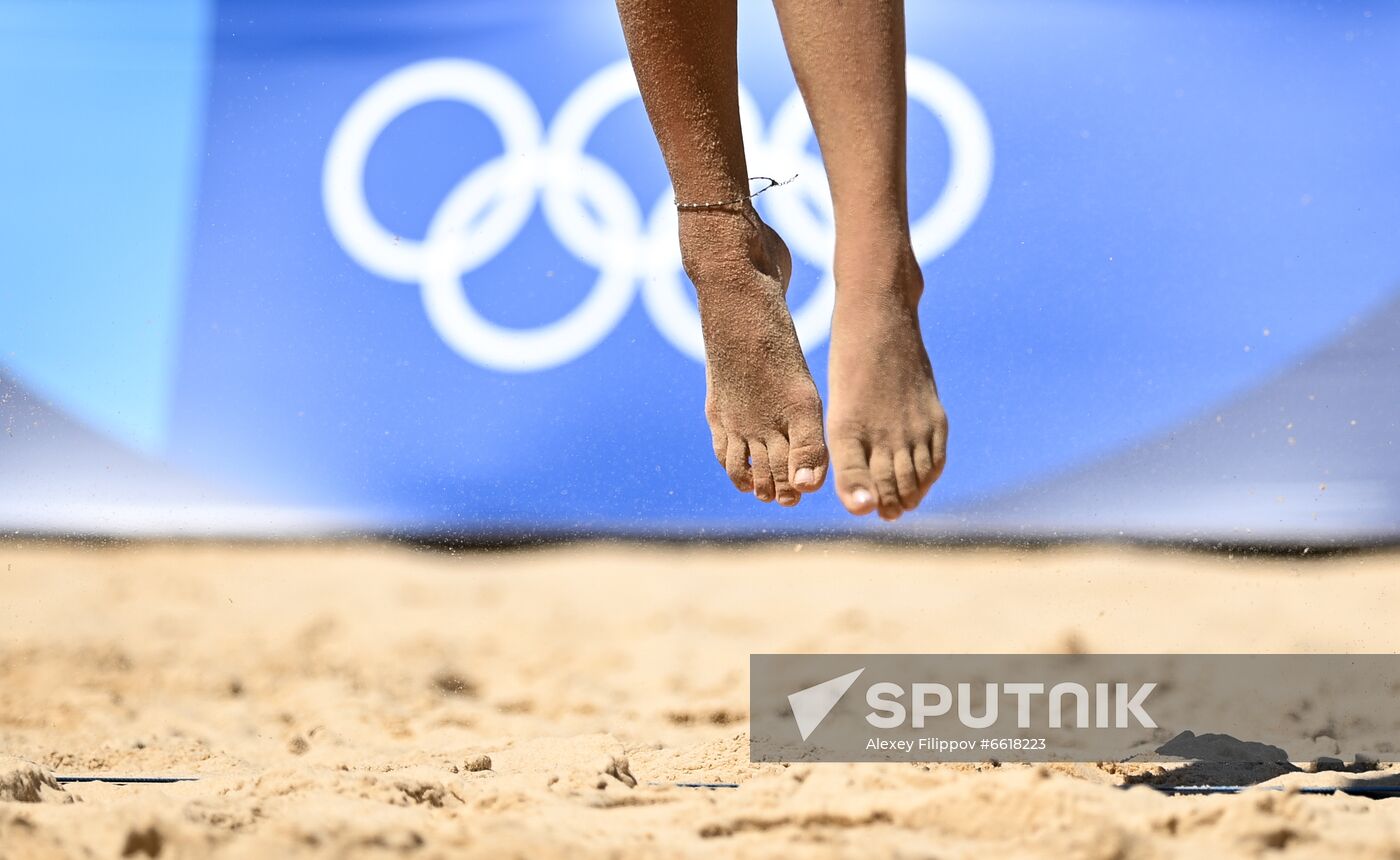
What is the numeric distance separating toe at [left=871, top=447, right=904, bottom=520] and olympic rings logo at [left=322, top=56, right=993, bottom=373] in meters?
1.15

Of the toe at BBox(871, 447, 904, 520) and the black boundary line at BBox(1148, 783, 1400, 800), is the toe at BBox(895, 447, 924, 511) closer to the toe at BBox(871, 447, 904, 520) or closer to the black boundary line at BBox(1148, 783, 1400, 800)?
the toe at BBox(871, 447, 904, 520)

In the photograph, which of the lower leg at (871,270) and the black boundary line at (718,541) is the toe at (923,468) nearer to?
the lower leg at (871,270)

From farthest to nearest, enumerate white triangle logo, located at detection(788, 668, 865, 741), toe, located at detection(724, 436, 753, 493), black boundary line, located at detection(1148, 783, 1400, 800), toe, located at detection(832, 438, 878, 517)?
white triangle logo, located at detection(788, 668, 865, 741) < toe, located at detection(724, 436, 753, 493) < toe, located at detection(832, 438, 878, 517) < black boundary line, located at detection(1148, 783, 1400, 800)

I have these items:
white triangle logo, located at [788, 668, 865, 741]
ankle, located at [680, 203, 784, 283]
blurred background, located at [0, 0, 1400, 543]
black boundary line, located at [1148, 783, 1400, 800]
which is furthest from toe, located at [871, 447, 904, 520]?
blurred background, located at [0, 0, 1400, 543]

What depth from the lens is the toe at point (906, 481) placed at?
5.38 ft

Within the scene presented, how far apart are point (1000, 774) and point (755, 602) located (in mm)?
1589

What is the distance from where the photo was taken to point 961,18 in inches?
116

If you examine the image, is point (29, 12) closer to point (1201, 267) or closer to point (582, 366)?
point (582, 366)

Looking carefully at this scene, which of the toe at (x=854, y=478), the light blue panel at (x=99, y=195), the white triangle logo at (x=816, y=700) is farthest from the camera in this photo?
the light blue panel at (x=99, y=195)

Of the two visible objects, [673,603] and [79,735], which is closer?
[79,735]

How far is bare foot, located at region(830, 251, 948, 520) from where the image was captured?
1644 millimetres

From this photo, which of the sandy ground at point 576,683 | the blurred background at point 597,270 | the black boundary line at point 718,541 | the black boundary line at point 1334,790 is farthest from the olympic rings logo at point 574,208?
the black boundary line at point 1334,790

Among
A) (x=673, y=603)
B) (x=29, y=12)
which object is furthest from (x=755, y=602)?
(x=29, y=12)

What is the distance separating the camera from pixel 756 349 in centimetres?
169
